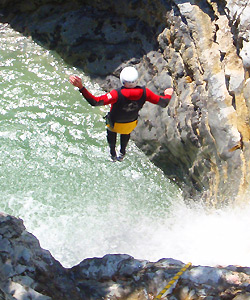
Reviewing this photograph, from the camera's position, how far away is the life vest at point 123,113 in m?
5.06

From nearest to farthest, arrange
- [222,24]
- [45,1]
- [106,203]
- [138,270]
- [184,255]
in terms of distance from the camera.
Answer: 1. [138,270]
2. [184,255]
3. [222,24]
4. [106,203]
5. [45,1]

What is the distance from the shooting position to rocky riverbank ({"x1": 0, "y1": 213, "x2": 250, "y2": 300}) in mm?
3447

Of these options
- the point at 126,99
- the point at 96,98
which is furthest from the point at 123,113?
the point at 96,98

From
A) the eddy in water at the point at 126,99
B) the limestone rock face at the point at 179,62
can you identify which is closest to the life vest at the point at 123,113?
the eddy in water at the point at 126,99

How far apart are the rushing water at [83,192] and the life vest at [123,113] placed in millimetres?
1492

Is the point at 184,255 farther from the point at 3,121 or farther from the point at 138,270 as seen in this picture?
the point at 3,121

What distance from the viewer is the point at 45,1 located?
9383 mm

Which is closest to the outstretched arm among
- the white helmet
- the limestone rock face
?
the white helmet

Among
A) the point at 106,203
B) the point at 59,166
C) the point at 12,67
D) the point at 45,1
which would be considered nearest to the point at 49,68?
the point at 12,67

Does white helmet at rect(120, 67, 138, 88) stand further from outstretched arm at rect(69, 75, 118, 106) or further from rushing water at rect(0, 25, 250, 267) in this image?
rushing water at rect(0, 25, 250, 267)

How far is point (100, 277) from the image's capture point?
12.9 feet

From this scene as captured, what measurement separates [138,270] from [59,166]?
3404mm

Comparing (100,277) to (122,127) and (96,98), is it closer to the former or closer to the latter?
(96,98)

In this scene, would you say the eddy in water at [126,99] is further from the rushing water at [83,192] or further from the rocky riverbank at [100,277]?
the rocky riverbank at [100,277]
